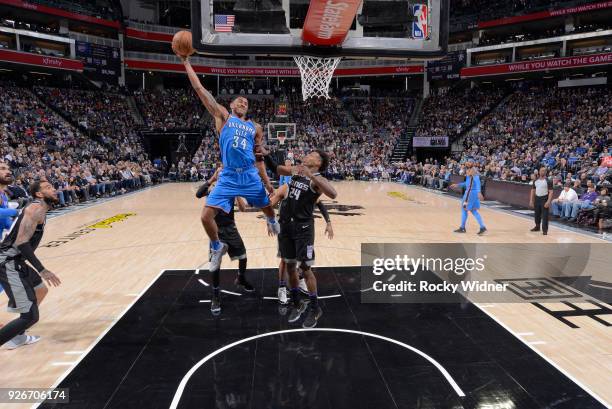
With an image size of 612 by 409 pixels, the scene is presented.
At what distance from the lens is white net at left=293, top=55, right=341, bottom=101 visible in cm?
916

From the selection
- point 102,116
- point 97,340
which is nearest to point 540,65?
point 102,116

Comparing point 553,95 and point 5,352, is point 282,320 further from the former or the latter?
point 553,95

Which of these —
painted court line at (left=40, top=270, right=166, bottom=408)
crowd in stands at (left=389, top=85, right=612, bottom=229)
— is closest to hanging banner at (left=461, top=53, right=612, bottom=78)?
crowd in stands at (left=389, top=85, right=612, bottom=229)

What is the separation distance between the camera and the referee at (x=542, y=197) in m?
9.67

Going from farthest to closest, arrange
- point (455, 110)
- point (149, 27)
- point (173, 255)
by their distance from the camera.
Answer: point (149, 27) < point (455, 110) < point (173, 255)

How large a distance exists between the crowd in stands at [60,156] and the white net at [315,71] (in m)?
8.96

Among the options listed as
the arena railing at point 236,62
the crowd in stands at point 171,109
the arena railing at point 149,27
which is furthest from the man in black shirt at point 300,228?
the arena railing at point 149,27

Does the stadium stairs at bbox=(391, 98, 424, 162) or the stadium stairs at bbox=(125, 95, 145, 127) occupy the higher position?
the stadium stairs at bbox=(125, 95, 145, 127)

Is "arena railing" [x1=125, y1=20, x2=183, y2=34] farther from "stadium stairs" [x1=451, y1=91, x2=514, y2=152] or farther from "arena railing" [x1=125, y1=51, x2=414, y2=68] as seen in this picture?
"stadium stairs" [x1=451, y1=91, x2=514, y2=152]

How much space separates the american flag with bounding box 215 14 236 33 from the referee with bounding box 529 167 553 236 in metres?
6.92

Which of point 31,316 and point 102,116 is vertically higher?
point 102,116

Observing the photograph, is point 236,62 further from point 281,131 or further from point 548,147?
point 548,147

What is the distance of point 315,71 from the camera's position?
999 cm

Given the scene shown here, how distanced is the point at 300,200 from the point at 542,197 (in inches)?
293
